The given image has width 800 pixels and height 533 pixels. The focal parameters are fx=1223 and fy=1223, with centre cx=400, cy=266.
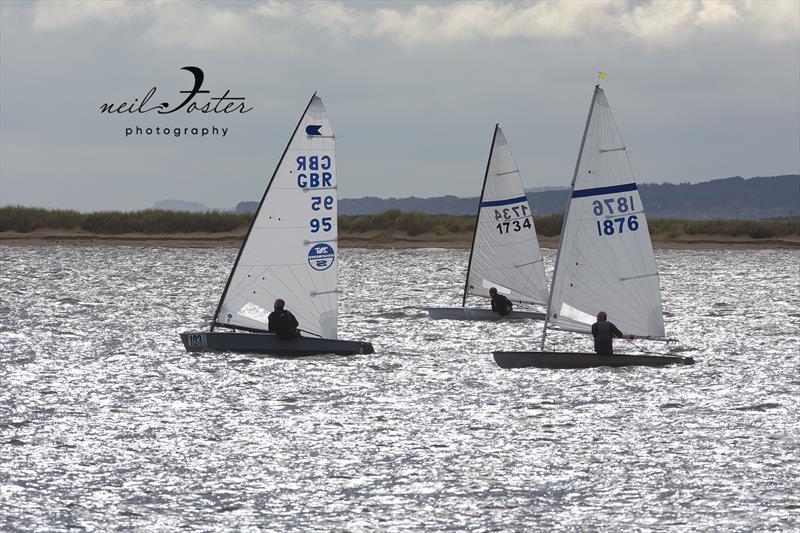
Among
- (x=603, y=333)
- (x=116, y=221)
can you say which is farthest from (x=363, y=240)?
(x=603, y=333)

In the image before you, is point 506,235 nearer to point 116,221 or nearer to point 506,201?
point 506,201

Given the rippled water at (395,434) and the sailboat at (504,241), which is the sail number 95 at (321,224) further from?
the sailboat at (504,241)

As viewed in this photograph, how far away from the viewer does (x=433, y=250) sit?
97.5 meters

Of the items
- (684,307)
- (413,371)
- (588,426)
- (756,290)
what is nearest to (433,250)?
(756,290)

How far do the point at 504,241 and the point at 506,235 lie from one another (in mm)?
198

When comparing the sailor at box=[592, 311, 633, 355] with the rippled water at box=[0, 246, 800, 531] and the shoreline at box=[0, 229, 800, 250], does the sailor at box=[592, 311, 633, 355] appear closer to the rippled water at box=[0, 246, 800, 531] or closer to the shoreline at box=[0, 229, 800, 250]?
the rippled water at box=[0, 246, 800, 531]

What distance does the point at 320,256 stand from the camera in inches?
1137

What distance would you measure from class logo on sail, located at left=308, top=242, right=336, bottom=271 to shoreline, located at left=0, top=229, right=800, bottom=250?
64.3 m

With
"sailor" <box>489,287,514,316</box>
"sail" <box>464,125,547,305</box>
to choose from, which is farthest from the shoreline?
"sailor" <box>489,287,514,316</box>

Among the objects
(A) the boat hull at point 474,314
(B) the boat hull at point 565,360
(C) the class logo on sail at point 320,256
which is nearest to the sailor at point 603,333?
(B) the boat hull at point 565,360

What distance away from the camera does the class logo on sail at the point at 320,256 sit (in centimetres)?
2886

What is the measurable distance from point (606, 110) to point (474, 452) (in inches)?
368

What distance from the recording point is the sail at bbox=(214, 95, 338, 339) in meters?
28.3

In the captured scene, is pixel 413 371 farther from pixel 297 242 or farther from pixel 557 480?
pixel 557 480
